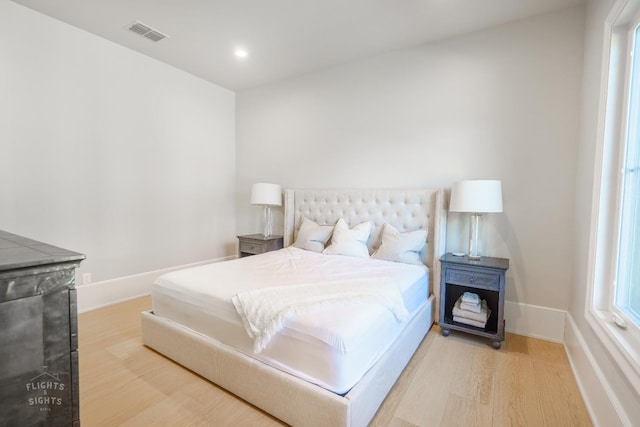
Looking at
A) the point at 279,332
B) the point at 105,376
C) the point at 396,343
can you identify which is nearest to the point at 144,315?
the point at 105,376

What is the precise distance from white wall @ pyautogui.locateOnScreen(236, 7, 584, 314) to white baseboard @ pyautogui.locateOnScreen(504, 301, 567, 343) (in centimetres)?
6

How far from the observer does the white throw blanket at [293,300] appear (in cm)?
161

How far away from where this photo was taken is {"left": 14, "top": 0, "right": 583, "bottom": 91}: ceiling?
8.22 ft

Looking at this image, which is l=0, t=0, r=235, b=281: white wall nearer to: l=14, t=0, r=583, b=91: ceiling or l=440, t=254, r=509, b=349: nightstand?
l=14, t=0, r=583, b=91: ceiling

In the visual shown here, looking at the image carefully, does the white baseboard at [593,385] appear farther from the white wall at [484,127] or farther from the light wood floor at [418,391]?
the white wall at [484,127]

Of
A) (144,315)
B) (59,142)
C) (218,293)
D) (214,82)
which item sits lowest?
(144,315)

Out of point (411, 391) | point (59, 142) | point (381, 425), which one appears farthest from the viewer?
point (59, 142)

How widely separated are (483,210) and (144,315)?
9.47ft

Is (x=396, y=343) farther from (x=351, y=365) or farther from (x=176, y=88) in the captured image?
(x=176, y=88)

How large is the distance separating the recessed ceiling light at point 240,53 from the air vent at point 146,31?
2.36 ft

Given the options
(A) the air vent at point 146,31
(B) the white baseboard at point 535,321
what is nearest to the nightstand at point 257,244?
(A) the air vent at point 146,31

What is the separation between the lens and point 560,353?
233 cm

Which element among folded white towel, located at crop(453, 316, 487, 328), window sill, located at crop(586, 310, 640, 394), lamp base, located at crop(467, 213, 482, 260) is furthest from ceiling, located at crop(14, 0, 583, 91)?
folded white towel, located at crop(453, 316, 487, 328)

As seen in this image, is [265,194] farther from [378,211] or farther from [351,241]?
[378,211]
